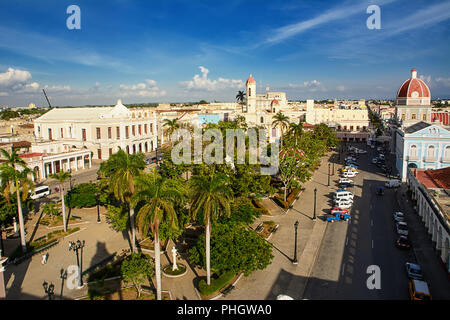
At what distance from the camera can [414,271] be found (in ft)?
68.3

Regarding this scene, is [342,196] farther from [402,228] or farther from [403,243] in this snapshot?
[403,243]

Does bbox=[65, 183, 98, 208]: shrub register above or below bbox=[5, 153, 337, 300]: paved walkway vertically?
above

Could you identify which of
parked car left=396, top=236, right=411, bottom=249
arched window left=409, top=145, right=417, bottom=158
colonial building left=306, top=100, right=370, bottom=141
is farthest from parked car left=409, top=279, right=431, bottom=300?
colonial building left=306, top=100, right=370, bottom=141

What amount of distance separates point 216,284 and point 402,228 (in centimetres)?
1809

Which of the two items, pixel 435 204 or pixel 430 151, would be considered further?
pixel 430 151

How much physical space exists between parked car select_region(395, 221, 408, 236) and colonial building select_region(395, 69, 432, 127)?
118 feet

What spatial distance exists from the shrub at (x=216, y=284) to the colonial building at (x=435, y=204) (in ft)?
47.8

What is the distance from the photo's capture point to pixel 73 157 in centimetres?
5259

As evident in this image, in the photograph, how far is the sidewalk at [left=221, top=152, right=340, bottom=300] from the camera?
19.4 metres

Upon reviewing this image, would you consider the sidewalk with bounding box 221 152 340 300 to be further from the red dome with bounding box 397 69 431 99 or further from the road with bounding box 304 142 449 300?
the red dome with bounding box 397 69 431 99

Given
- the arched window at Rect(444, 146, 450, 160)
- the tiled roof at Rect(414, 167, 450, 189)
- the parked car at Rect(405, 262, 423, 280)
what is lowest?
the parked car at Rect(405, 262, 423, 280)

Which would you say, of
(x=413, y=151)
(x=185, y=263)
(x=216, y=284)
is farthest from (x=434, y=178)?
(x=185, y=263)
